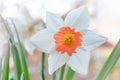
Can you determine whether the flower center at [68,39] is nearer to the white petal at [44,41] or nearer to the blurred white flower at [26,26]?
the white petal at [44,41]

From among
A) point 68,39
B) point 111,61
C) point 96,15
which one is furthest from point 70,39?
point 96,15

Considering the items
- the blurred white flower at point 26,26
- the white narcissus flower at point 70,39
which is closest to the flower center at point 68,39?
the white narcissus flower at point 70,39

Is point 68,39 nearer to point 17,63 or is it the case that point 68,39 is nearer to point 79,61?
point 79,61

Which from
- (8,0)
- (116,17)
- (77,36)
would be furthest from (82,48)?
(8,0)

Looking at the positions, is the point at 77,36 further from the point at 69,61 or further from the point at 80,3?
the point at 80,3

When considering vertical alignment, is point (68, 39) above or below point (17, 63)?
above

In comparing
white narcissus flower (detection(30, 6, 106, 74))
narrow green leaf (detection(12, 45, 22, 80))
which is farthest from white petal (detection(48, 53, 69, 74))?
narrow green leaf (detection(12, 45, 22, 80))

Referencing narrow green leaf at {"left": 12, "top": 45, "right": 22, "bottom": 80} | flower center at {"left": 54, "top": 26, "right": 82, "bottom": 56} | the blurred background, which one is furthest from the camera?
the blurred background

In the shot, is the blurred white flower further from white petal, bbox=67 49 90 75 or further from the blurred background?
white petal, bbox=67 49 90 75
